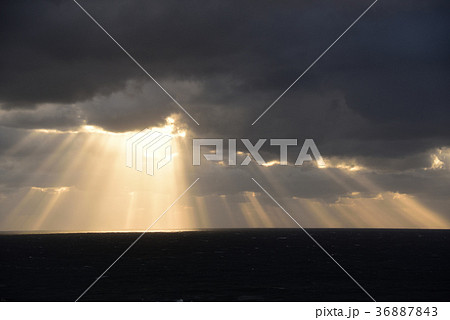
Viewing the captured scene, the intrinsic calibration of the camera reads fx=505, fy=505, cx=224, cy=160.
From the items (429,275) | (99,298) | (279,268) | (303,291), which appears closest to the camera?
(99,298)

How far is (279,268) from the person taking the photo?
10581cm

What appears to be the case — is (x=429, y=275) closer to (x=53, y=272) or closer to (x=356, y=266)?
(x=356, y=266)

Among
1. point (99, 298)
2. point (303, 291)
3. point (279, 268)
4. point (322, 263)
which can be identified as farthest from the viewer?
point (322, 263)

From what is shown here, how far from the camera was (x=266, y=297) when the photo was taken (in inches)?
2650

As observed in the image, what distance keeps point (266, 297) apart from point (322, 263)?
54.0 metres

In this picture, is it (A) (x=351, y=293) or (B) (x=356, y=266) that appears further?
(B) (x=356, y=266)

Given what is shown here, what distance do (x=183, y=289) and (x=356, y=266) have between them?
171ft

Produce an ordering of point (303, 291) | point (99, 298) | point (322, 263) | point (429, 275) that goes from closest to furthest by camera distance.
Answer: point (99, 298), point (303, 291), point (429, 275), point (322, 263)

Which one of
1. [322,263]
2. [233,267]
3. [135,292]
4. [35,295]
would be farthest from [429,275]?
[35,295]

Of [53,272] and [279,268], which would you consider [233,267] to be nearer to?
[279,268]

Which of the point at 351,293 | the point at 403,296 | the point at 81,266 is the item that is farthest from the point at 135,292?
the point at 81,266

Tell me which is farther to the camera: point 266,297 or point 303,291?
point 303,291

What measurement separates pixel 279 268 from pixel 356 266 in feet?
62.6

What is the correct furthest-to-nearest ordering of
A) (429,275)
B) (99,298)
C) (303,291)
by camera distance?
1. (429,275)
2. (303,291)
3. (99,298)
